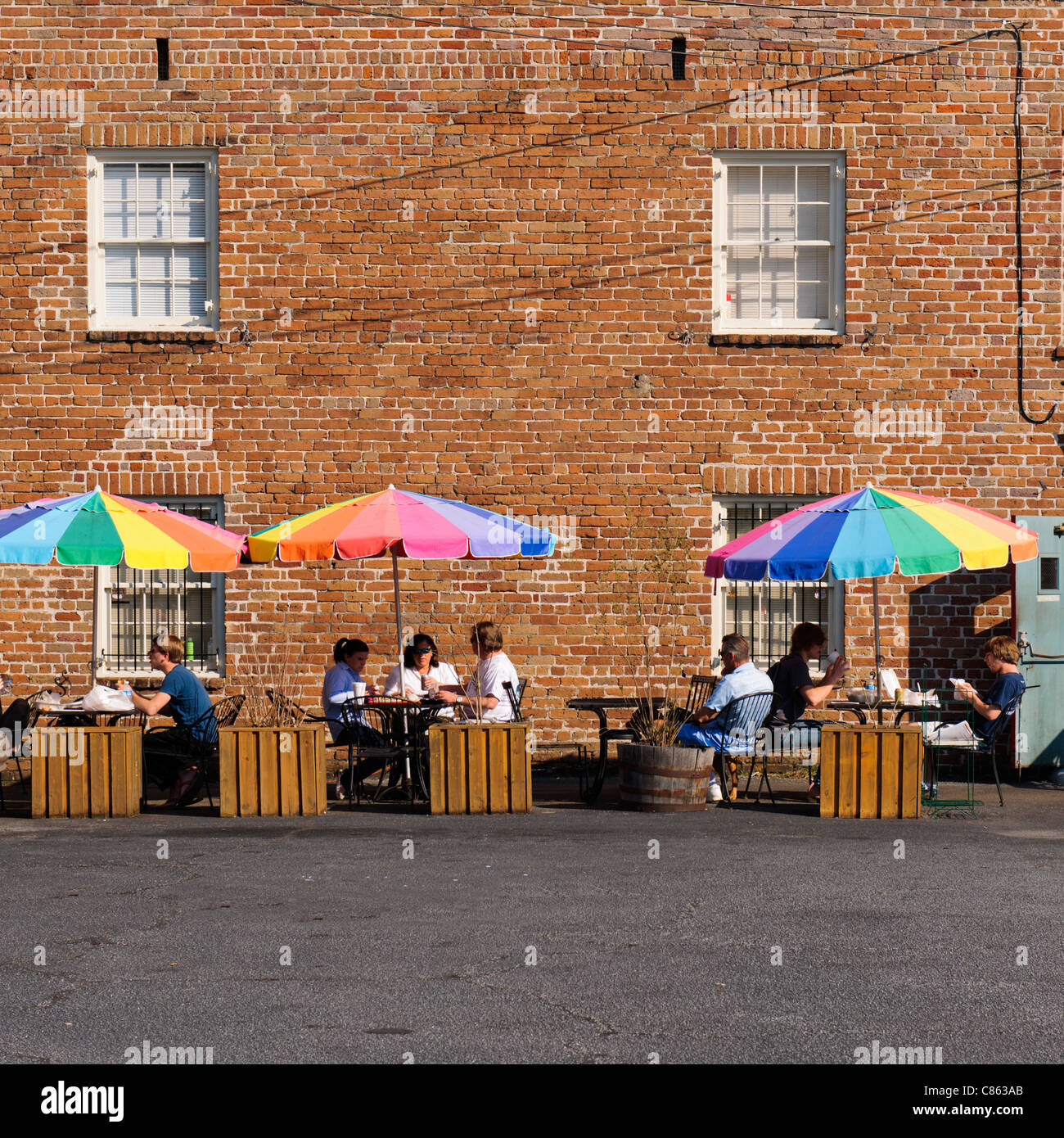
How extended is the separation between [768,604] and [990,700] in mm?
3119

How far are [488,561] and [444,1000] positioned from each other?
8215 millimetres

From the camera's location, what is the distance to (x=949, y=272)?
13.9 m

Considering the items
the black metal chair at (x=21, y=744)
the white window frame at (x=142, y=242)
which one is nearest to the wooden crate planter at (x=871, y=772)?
the black metal chair at (x=21, y=744)

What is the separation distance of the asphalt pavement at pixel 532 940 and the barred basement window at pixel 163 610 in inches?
140

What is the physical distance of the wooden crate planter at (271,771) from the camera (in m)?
11.0

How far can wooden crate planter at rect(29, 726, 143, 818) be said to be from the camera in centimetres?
1094

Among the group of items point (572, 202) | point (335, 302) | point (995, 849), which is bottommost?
point (995, 849)

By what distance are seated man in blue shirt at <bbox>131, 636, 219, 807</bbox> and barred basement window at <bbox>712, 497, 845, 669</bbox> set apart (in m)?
5.11

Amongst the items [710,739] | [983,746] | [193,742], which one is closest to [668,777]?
[710,739]

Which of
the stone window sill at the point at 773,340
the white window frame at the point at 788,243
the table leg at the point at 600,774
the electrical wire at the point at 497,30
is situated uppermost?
the electrical wire at the point at 497,30

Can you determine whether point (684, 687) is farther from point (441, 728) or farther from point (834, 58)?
point (834, 58)

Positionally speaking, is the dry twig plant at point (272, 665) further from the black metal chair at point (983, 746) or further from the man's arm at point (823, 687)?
the black metal chair at point (983, 746)

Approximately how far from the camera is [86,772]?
10984mm
